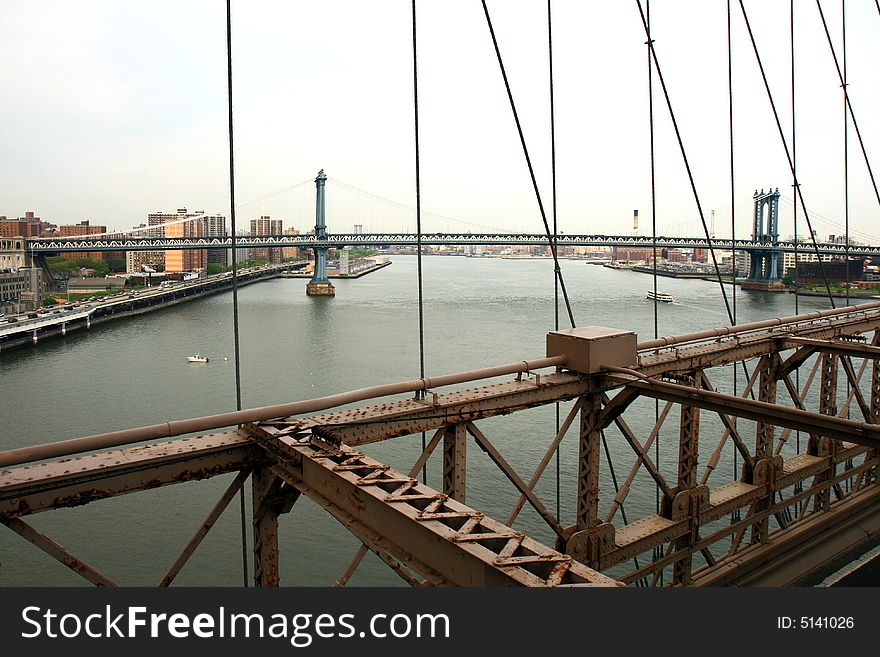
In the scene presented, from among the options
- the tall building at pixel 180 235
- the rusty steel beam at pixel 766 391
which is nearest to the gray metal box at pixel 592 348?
the rusty steel beam at pixel 766 391

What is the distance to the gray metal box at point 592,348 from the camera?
3.47 metres

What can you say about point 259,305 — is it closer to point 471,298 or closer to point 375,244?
point 375,244

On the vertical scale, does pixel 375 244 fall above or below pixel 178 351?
above

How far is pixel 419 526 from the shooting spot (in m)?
1.89

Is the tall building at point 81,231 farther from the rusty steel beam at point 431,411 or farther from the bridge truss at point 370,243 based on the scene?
the rusty steel beam at point 431,411

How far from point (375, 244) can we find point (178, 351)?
14.9 meters

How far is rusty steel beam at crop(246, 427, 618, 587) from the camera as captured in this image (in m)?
1.69

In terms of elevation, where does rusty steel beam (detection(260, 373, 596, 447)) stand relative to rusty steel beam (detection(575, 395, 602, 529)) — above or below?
above

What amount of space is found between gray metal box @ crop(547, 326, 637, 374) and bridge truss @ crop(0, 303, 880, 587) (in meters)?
0.02

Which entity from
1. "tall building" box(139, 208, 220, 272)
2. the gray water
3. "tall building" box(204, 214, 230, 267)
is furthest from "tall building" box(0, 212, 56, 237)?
"tall building" box(204, 214, 230, 267)

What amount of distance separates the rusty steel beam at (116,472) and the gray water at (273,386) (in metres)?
Answer: 4.51

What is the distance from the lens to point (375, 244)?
32.4 m

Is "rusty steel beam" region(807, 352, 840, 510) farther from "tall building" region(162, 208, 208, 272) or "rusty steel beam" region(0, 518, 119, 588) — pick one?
"tall building" region(162, 208, 208, 272)

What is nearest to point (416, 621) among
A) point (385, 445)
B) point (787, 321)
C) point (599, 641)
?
point (599, 641)
